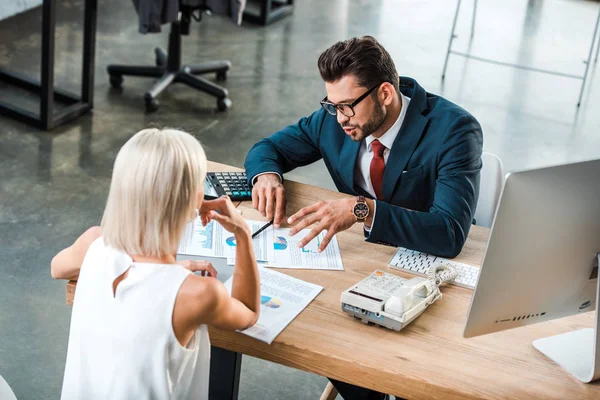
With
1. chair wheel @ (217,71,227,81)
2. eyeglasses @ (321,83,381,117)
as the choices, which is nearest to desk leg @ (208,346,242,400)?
eyeglasses @ (321,83,381,117)

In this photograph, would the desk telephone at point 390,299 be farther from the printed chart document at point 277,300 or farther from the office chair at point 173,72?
the office chair at point 173,72

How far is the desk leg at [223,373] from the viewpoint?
2.12 metres

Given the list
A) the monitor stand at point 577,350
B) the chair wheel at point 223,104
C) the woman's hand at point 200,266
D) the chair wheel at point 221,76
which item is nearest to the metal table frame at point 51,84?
the chair wheel at point 223,104

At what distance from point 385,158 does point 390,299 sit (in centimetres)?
72

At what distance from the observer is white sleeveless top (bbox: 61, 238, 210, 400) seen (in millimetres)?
1647

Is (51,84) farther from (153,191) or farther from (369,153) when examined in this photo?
(153,191)

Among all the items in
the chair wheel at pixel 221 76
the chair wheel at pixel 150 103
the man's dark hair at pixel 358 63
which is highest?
the man's dark hair at pixel 358 63

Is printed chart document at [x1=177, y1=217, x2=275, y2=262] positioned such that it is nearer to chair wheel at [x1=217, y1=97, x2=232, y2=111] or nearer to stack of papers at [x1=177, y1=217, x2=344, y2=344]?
stack of papers at [x1=177, y1=217, x2=344, y2=344]

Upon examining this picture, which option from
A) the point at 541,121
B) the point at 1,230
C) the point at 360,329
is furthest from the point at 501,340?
the point at 541,121

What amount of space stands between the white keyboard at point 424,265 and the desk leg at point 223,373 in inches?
18.6

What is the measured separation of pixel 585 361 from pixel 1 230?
2607 mm

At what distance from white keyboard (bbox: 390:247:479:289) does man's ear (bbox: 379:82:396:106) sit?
1.50ft

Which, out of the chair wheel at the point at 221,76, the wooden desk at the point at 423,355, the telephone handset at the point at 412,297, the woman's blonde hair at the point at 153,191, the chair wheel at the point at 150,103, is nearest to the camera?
the woman's blonde hair at the point at 153,191

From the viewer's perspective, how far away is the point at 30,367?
2908 millimetres
